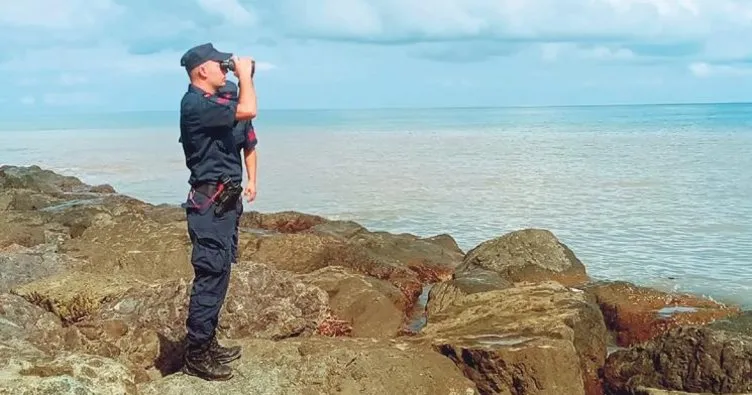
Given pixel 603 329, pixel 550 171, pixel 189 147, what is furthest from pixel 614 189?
pixel 189 147

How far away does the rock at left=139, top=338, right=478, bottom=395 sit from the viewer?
5562 mm

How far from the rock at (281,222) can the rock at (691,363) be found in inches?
361

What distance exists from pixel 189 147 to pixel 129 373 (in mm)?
1483

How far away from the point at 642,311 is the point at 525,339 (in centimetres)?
305

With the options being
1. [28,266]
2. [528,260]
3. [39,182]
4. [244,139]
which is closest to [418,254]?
[528,260]

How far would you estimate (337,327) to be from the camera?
26.1 ft

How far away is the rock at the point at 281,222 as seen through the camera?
15.4 m

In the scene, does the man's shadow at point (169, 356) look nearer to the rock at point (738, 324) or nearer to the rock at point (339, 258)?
the rock at point (339, 258)

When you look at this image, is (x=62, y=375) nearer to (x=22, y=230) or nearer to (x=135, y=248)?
(x=135, y=248)

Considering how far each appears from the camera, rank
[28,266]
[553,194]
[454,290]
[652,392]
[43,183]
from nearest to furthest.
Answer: [652,392]
[454,290]
[28,266]
[43,183]
[553,194]

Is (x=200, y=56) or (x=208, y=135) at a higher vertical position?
(x=200, y=56)

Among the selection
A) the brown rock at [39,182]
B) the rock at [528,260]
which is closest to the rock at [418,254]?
the rock at [528,260]

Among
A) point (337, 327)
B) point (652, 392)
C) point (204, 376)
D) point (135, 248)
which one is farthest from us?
point (135, 248)

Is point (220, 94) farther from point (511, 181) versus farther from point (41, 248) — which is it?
point (511, 181)
